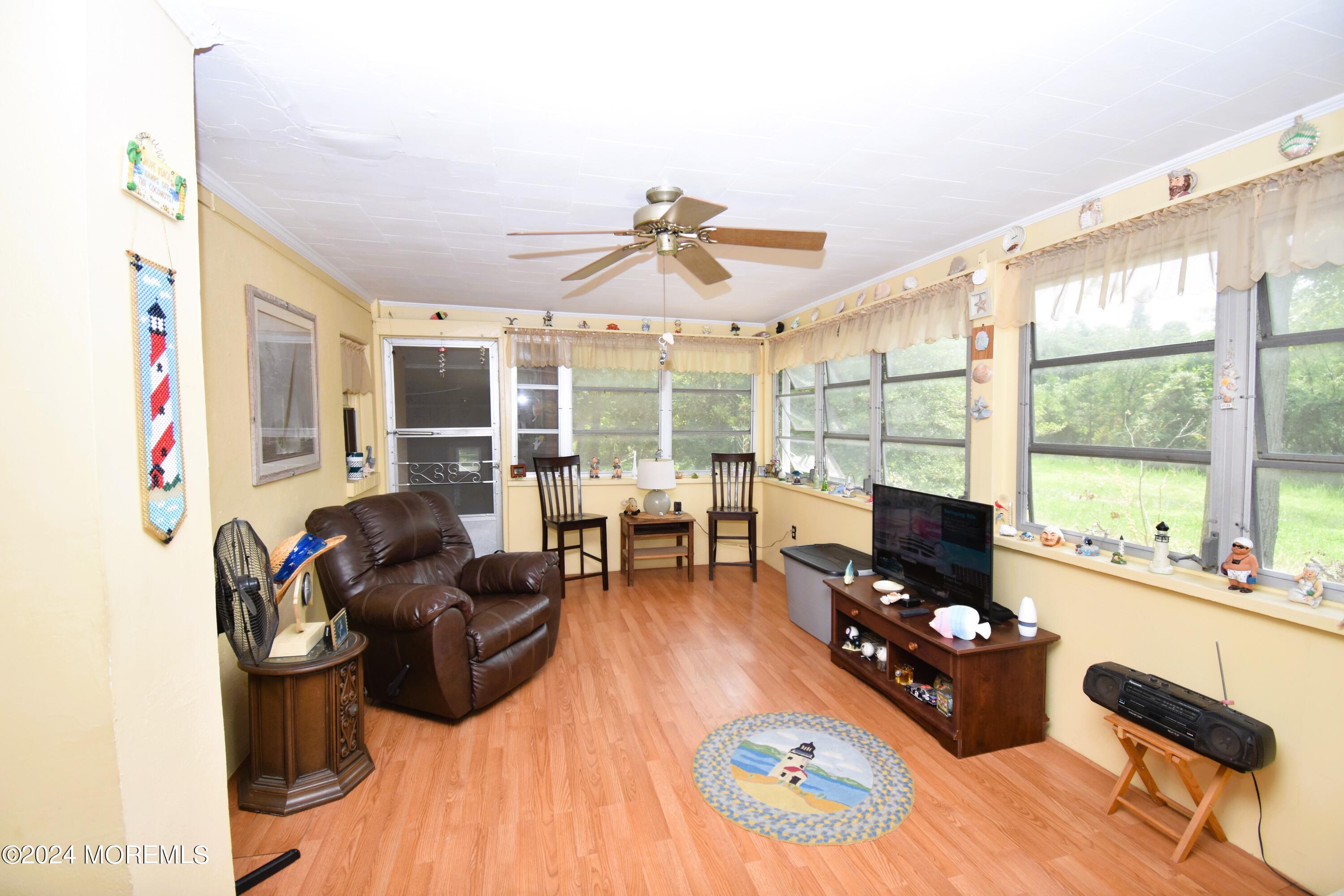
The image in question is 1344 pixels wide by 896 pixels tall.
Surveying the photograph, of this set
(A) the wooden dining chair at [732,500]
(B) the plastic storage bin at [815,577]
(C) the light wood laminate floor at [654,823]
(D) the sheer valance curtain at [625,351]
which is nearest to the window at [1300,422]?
(C) the light wood laminate floor at [654,823]

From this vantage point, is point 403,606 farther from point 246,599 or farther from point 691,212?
point 691,212

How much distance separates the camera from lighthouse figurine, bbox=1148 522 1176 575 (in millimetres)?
2080

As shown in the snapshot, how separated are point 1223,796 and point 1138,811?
0.86 ft

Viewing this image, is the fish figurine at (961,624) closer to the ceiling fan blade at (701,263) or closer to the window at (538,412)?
the ceiling fan blade at (701,263)

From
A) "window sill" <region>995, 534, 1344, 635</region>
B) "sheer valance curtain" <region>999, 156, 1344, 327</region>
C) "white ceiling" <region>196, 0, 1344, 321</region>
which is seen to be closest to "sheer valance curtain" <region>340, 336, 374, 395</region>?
"white ceiling" <region>196, 0, 1344, 321</region>

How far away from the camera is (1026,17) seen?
1.33m

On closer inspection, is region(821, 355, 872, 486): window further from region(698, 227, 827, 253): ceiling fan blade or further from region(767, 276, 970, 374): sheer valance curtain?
region(698, 227, 827, 253): ceiling fan blade

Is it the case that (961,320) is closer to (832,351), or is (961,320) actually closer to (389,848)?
(832,351)

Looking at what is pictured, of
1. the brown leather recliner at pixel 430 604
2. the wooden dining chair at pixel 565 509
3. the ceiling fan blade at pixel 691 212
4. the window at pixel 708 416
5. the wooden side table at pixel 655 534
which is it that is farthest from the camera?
the window at pixel 708 416

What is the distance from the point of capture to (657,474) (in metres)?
4.66

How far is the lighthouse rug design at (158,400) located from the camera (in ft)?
3.79

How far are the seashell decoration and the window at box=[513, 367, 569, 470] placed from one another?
14.2ft

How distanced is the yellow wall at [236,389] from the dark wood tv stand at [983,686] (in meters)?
2.72

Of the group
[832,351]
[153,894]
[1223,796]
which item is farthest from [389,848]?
[832,351]
